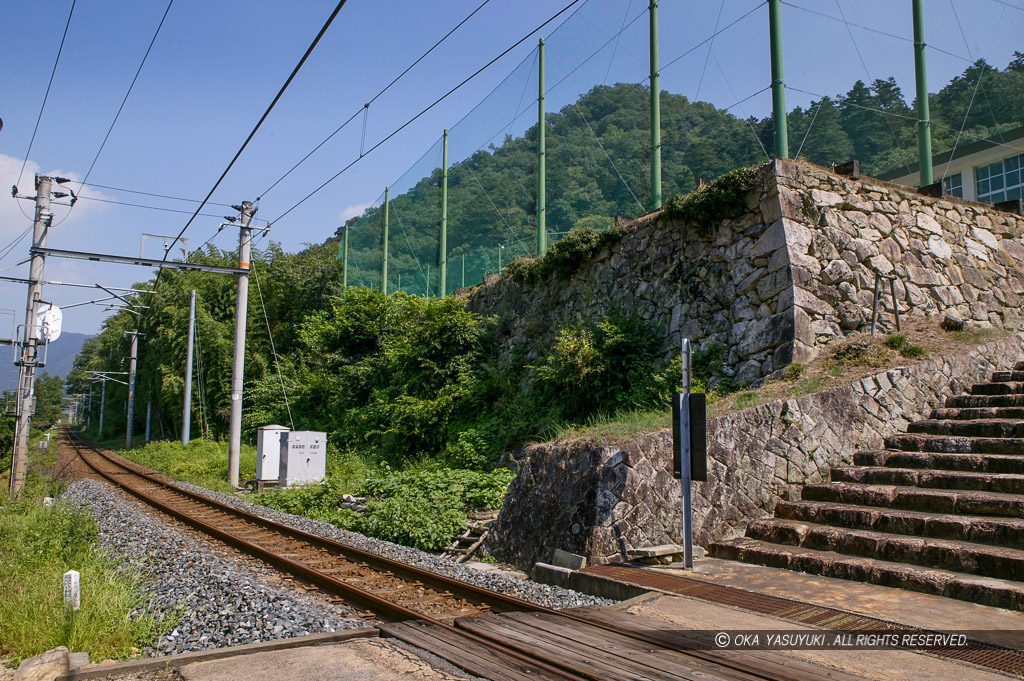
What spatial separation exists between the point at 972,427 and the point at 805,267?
3601 millimetres

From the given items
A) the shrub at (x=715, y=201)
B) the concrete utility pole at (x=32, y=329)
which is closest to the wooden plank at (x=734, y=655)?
the shrub at (x=715, y=201)

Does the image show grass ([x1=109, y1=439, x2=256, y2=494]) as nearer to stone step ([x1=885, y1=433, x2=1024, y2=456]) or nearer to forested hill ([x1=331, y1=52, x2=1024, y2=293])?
forested hill ([x1=331, y1=52, x2=1024, y2=293])

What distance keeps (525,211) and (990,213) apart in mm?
10344

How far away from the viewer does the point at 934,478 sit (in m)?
7.84

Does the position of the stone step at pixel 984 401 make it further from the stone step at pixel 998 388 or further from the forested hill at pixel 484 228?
the forested hill at pixel 484 228

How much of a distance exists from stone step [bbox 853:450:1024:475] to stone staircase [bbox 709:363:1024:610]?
11 millimetres

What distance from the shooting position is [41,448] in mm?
41688

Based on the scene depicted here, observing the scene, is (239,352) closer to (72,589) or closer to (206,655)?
(72,589)

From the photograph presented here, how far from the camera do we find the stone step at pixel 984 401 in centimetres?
929

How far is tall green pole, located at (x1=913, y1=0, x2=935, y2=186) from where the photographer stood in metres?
13.3

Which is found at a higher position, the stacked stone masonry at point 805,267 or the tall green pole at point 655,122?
the tall green pole at point 655,122

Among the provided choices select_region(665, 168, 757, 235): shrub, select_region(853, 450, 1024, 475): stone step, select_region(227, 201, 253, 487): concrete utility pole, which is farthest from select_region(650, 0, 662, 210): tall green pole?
select_region(227, 201, 253, 487): concrete utility pole

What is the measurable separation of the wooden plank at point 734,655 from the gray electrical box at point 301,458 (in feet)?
44.2

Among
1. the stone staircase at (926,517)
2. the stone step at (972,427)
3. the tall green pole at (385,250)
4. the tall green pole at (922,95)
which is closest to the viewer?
the stone staircase at (926,517)
